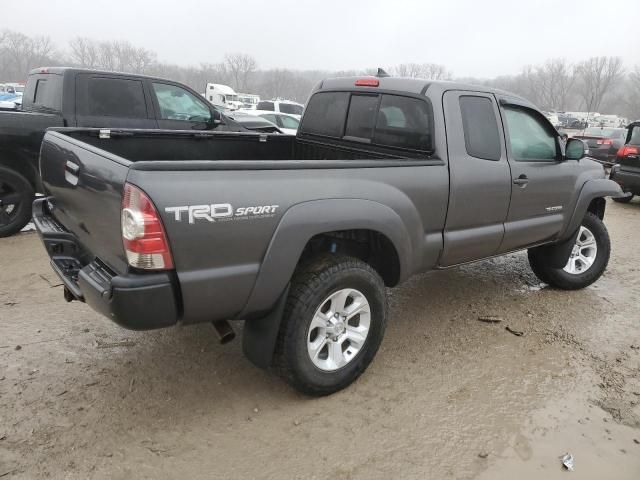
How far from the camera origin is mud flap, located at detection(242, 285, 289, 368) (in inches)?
106

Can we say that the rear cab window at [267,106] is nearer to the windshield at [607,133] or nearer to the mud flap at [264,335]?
the windshield at [607,133]

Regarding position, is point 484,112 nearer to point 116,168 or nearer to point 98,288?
point 116,168

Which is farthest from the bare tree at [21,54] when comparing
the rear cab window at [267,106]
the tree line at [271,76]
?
the rear cab window at [267,106]

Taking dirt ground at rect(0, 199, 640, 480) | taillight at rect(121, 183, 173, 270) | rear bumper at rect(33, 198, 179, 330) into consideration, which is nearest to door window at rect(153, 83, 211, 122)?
dirt ground at rect(0, 199, 640, 480)

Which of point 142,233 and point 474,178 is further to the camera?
point 474,178

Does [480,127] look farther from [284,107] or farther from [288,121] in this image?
[284,107]

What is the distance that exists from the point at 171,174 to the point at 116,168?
0.28 meters

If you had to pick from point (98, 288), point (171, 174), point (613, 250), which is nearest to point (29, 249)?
point (98, 288)

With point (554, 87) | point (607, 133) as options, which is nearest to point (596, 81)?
point (554, 87)

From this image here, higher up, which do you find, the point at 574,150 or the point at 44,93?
the point at 574,150

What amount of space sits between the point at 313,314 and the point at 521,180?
212cm

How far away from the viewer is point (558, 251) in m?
4.77

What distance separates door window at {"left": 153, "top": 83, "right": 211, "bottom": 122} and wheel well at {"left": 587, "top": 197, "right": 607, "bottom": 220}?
16.9ft

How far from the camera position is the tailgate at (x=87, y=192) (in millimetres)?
2350
